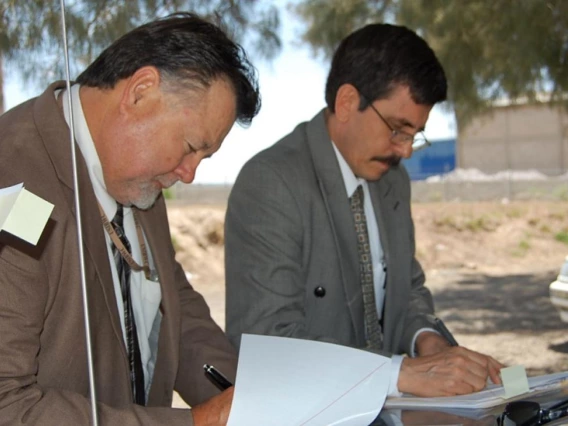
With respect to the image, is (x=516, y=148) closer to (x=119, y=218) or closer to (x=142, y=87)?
(x=119, y=218)

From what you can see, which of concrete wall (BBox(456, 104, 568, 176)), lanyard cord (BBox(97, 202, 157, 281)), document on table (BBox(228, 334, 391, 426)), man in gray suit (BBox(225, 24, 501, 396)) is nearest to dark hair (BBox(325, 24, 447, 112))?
man in gray suit (BBox(225, 24, 501, 396))

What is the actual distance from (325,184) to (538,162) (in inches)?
1068

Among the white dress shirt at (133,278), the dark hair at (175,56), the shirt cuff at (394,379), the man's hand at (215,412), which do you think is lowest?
the shirt cuff at (394,379)

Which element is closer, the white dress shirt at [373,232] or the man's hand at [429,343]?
the man's hand at [429,343]

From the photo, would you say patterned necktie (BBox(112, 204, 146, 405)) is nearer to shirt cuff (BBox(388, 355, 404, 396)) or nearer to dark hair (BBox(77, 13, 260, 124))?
dark hair (BBox(77, 13, 260, 124))

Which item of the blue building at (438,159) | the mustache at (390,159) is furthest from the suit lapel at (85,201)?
the blue building at (438,159)

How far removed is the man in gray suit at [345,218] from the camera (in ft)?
6.51

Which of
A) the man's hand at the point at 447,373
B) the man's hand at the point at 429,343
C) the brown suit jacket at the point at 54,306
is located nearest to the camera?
the brown suit jacket at the point at 54,306

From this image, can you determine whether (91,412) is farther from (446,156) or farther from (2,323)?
(446,156)

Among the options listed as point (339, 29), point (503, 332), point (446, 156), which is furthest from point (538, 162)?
point (339, 29)

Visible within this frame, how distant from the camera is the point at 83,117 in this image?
4.98 feet

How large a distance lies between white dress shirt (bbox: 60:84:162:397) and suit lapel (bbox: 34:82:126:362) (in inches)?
1.4

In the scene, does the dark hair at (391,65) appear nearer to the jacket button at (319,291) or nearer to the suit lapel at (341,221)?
the suit lapel at (341,221)

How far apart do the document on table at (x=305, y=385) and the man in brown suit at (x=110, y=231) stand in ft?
0.19
